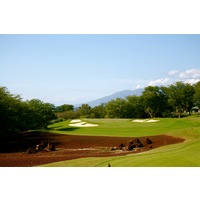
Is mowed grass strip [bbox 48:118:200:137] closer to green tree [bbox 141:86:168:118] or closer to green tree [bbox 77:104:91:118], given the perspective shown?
green tree [bbox 77:104:91:118]

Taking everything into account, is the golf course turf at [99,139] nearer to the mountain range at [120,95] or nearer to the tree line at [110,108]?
the tree line at [110,108]

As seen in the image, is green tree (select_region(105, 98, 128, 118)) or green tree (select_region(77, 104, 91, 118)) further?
green tree (select_region(77, 104, 91, 118))

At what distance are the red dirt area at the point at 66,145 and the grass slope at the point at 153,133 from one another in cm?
49

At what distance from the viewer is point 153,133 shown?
14680 millimetres

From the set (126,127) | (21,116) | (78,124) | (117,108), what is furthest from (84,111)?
(21,116)

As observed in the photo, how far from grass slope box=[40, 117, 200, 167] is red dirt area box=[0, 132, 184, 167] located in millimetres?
493

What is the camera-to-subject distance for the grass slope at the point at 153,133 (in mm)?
9570

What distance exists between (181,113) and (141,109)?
2.66 m

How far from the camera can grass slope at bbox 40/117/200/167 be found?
377 inches

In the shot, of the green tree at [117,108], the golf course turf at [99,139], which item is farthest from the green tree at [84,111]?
the green tree at [117,108]

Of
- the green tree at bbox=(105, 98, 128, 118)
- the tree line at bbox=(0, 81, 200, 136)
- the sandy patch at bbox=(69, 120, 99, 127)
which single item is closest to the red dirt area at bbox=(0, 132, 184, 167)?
the sandy patch at bbox=(69, 120, 99, 127)
